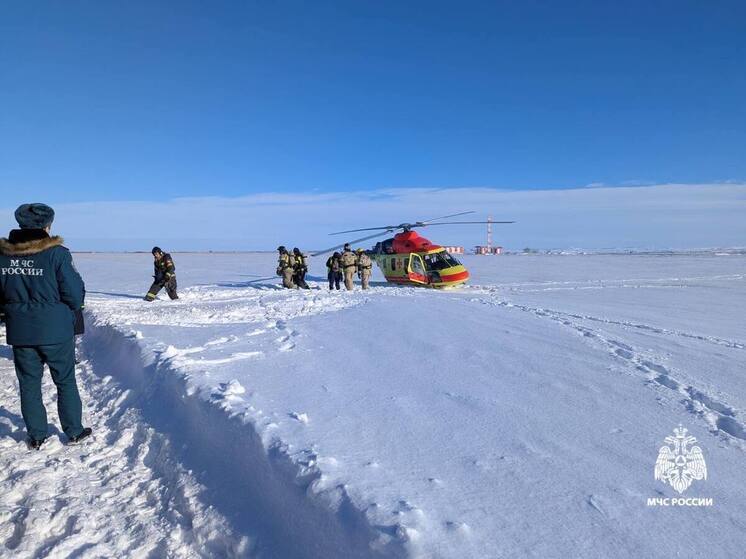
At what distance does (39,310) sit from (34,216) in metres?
0.72

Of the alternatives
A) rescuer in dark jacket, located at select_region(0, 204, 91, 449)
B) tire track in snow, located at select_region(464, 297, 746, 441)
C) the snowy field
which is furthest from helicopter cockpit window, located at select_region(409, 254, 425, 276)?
rescuer in dark jacket, located at select_region(0, 204, 91, 449)

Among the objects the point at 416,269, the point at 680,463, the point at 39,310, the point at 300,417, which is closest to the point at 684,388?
the point at 680,463

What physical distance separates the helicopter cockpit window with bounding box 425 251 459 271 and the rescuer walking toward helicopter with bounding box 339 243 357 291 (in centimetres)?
278

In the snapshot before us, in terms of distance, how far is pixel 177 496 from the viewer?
2.87 metres

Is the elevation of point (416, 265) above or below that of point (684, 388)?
A: above

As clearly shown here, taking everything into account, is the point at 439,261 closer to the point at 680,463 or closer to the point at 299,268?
the point at 299,268

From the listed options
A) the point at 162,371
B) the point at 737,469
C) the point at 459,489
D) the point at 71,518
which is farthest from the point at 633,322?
the point at 71,518

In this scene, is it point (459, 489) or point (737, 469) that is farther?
point (737, 469)

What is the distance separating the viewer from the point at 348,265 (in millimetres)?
15148

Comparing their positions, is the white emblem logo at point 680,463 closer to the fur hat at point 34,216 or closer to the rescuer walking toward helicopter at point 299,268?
the fur hat at point 34,216

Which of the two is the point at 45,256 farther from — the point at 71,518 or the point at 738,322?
the point at 738,322

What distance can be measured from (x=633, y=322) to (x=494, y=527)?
7422 mm

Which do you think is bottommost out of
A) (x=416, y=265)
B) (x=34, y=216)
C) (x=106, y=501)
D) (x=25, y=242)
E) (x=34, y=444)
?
(x=106, y=501)

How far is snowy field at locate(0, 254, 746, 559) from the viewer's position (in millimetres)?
2148
